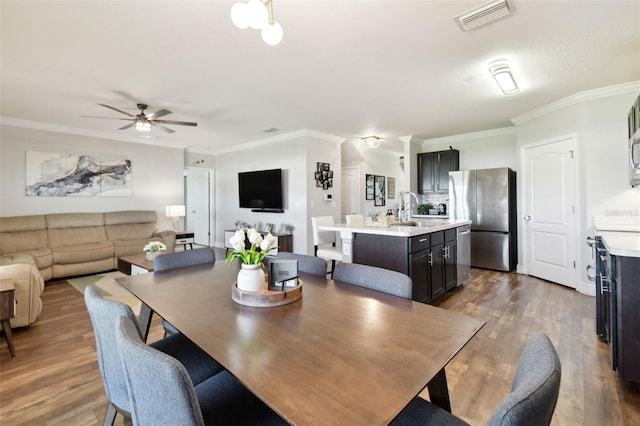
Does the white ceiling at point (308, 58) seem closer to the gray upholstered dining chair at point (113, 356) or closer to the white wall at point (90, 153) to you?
the white wall at point (90, 153)

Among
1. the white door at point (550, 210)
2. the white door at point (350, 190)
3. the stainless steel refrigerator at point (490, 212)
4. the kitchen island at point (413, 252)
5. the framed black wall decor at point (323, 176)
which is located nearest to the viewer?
the kitchen island at point (413, 252)

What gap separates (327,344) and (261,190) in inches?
214

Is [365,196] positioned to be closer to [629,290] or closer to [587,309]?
[587,309]

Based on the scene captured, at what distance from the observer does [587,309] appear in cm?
327

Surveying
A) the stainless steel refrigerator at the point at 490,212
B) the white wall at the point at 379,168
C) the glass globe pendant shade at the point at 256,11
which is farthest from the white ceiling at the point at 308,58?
the white wall at the point at 379,168

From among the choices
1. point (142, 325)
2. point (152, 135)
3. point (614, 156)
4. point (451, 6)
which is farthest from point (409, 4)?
point (152, 135)

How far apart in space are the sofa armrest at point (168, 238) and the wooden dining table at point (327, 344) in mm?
4645

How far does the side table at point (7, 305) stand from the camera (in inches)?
93.0

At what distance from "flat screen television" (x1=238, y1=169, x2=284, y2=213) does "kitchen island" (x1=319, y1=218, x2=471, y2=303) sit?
2.61 m

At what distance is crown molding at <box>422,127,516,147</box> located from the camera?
557 centimetres

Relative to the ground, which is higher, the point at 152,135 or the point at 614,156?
the point at 152,135

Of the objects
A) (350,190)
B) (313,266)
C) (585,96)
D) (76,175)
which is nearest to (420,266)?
(313,266)

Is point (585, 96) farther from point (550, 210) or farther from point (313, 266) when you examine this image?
point (313, 266)

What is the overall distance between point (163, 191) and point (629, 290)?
7080 mm
